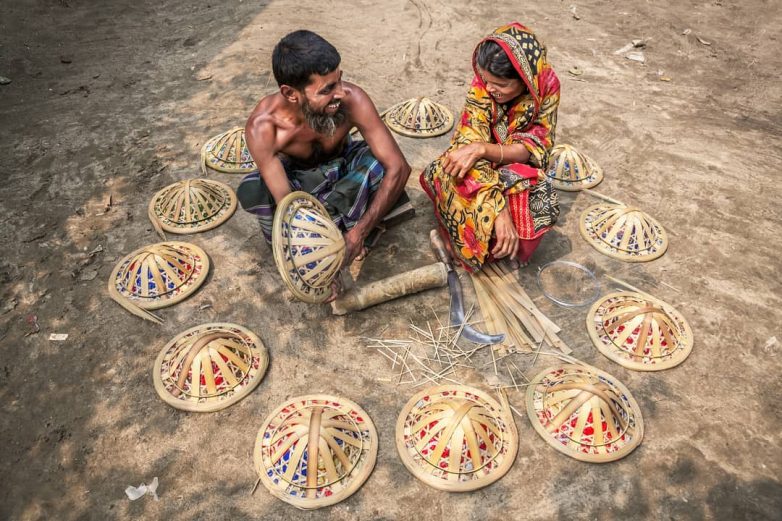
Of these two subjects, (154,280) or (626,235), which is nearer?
(154,280)

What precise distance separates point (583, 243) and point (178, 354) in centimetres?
296

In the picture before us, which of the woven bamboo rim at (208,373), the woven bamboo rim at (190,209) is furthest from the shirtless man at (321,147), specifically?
the woven bamboo rim at (208,373)

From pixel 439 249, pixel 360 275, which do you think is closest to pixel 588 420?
pixel 439 249

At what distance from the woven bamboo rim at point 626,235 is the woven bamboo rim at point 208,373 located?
259cm

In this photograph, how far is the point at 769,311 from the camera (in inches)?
130

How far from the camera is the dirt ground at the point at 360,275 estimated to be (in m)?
2.52

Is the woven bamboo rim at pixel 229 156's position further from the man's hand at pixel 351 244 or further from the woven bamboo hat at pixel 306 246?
the woven bamboo hat at pixel 306 246

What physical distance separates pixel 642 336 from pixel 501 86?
1766 mm

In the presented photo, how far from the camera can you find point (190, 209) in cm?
393

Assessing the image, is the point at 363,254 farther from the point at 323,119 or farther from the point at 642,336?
the point at 642,336

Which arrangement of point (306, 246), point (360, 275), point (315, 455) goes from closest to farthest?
point (315, 455), point (306, 246), point (360, 275)

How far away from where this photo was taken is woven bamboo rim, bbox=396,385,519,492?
8.14 ft

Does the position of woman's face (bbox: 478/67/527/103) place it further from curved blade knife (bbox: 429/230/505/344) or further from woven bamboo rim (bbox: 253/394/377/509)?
woven bamboo rim (bbox: 253/394/377/509)

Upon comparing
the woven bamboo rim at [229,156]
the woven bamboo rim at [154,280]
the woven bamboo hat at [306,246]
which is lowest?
the woven bamboo rim at [154,280]
